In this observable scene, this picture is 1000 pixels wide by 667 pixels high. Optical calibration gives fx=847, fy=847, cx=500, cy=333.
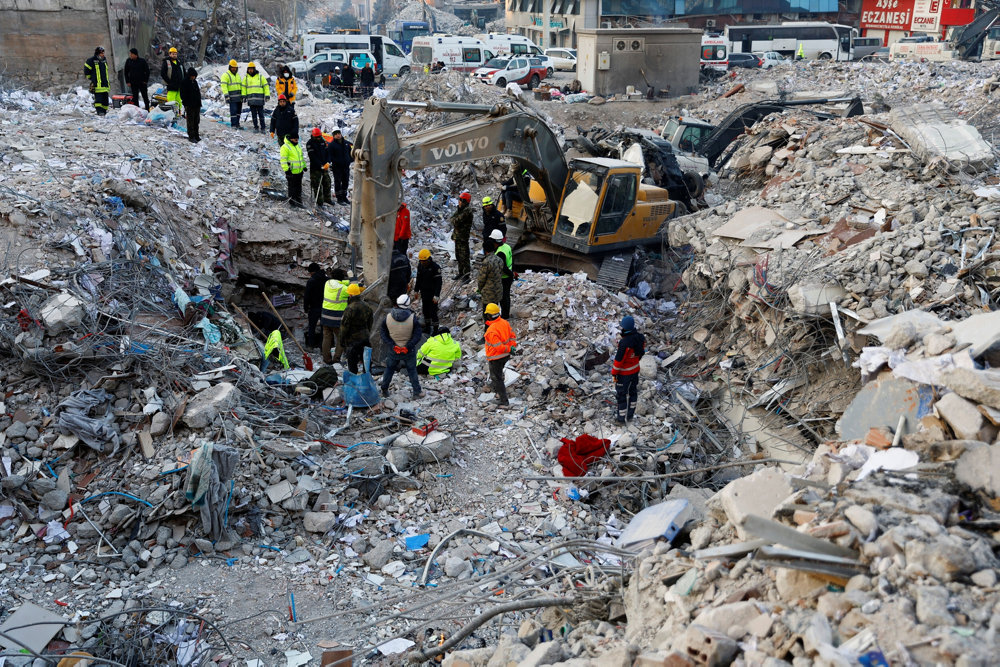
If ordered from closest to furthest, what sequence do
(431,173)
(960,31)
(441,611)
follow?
(441,611)
(431,173)
(960,31)

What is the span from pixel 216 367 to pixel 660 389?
4.83 meters

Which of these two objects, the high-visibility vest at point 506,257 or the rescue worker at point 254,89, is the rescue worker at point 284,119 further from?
the high-visibility vest at point 506,257

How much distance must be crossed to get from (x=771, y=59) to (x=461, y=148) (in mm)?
26598

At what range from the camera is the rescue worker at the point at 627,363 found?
8.41 meters

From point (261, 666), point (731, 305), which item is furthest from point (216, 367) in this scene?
point (731, 305)

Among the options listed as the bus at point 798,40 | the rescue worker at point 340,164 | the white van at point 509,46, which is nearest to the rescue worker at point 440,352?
the rescue worker at point 340,164

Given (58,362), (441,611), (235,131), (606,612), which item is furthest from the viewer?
(235,131)

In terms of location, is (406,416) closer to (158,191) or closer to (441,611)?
(441,611)

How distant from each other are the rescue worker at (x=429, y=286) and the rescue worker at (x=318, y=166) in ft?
10.6

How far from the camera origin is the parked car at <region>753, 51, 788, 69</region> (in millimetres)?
31984

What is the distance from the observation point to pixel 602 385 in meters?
9.54

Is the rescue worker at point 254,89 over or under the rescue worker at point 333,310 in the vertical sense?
over

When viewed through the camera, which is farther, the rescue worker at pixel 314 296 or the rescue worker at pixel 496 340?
the rescue worker at pixel 314 296

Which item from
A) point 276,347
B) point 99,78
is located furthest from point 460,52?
point 276,347
